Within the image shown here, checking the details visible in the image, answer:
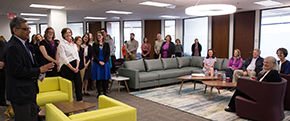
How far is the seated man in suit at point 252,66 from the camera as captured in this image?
6211mm

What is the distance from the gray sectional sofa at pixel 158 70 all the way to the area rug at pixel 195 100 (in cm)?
27

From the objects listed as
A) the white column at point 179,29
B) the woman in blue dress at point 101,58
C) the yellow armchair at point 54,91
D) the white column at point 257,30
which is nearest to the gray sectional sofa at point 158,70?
the woman in blue dress at point 101,58

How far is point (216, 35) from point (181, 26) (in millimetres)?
2662

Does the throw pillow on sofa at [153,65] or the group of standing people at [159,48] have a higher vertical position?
the group of standing people at [159,48]

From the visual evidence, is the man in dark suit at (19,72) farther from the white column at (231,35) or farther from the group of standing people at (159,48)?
the white column at (231,35)

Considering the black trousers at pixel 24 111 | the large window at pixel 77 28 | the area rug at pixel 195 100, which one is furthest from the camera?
the large window at pixel 77 28

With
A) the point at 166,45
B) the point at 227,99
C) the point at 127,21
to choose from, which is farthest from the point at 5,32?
the point at 227,99

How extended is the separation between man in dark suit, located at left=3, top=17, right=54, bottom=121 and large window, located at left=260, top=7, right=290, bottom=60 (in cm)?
946

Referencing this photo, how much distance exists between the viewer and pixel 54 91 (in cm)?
418

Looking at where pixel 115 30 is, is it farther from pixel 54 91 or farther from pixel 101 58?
pixel 54 91

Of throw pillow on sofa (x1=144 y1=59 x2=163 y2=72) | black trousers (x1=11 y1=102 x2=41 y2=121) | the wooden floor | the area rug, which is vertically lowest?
the wooden floor

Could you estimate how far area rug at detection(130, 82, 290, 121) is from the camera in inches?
165

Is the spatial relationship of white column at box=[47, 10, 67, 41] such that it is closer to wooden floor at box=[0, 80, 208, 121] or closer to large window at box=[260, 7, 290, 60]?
wooden floor at box=[0, 80, 208, 121]

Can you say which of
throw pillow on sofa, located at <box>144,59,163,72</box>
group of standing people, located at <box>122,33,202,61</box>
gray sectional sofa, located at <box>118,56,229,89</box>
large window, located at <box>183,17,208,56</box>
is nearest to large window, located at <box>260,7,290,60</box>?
large window, located at <box>183,17,208,56</box>
